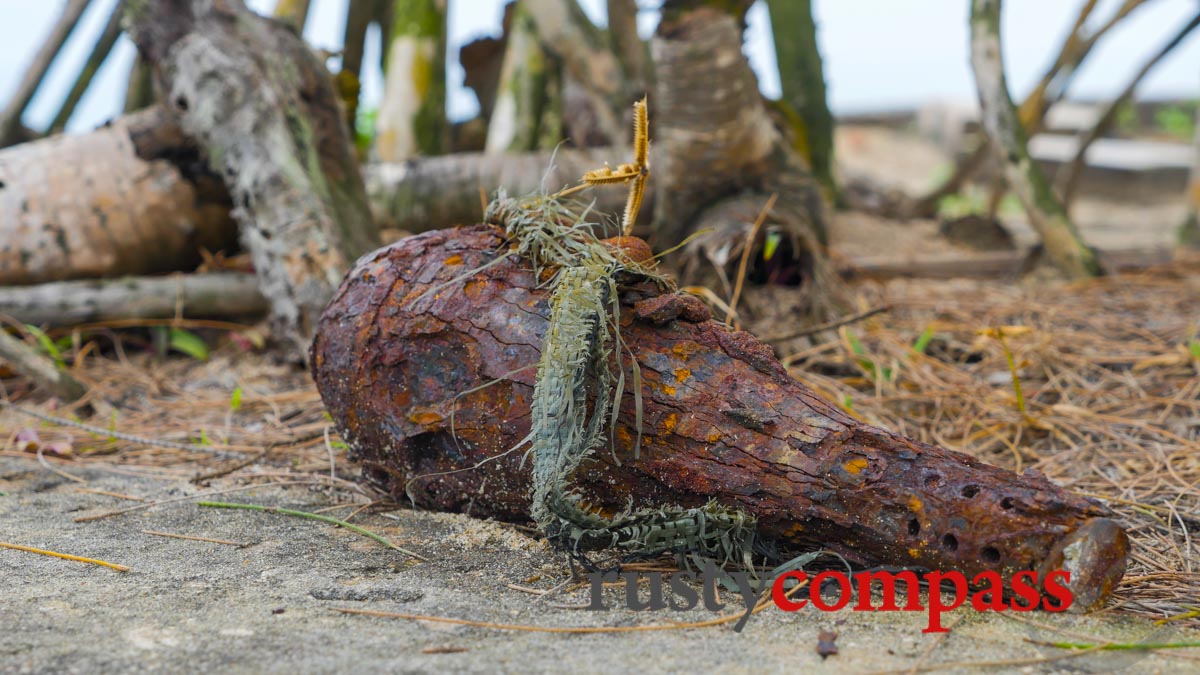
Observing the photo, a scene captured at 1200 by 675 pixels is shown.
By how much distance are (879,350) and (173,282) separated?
102 inches

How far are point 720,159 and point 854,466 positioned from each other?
2.07 m

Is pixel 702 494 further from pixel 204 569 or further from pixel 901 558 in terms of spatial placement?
pixel 204 569

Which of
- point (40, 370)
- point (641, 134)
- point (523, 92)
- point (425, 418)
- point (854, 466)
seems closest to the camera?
point (854, 466)

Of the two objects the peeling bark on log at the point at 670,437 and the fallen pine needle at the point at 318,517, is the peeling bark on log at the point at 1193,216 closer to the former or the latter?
the peeling bark on log at the point at 670,437

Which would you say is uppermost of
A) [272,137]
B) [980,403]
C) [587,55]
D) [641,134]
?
[587,55]

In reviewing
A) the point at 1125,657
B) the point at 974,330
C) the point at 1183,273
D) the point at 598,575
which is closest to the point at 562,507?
the point at 598,575

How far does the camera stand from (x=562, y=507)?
4.80 ft

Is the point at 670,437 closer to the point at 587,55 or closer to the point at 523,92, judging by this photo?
the point at 587,55

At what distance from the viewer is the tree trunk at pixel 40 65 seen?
15.8 feet

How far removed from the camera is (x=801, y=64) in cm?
484

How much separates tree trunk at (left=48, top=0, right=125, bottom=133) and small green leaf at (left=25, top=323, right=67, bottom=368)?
259 centimetres

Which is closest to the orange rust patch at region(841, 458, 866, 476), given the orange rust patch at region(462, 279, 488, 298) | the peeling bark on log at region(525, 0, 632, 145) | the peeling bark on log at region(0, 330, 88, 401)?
the orange rust patch at region(462, 279, 488, 298)

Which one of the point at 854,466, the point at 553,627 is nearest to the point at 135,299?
the point at 553,627

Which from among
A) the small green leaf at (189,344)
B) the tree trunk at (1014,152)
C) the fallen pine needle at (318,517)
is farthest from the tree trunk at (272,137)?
the tree trunk at (1014,152)
